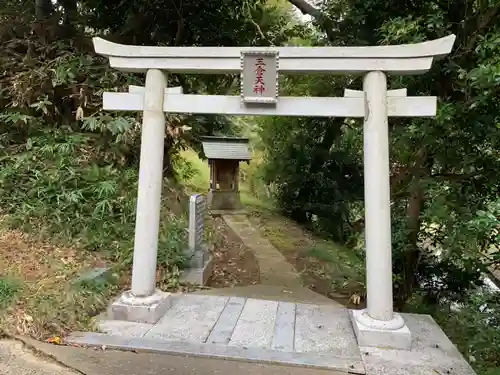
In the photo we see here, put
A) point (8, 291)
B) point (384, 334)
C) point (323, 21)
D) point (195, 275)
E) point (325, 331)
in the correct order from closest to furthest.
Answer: point (384, 334), point (8, 291), point (325, 331), point (195, 275), point (323, 21)

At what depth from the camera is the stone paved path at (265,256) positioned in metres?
7.14

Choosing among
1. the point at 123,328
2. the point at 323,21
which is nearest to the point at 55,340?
the point at 123,328

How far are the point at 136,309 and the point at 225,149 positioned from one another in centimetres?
844

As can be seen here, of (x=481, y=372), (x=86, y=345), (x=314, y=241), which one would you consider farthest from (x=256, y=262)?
(x=86, y=345)

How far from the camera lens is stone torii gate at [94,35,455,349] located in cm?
362

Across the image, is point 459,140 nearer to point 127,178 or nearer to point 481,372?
point 481,372

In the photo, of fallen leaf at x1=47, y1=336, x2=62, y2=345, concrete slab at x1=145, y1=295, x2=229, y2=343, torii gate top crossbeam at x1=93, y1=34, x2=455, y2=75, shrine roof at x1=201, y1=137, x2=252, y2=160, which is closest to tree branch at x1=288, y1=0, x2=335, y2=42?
torii gate top crossbeam at x1=93, y1=34, x2=455, y2=75

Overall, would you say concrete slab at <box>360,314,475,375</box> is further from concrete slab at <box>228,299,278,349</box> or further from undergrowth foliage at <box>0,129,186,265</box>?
undergrowth foliage at <box>0,129,186,265</box>

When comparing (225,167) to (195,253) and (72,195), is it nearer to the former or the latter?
(195,253)

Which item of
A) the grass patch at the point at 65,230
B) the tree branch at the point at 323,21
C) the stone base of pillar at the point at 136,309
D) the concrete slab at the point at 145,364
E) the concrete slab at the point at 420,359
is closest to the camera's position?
the concrete slab at the point at 145,364

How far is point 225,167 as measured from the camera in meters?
12.4

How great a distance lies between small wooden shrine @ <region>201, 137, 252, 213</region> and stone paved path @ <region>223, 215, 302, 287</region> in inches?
27.9

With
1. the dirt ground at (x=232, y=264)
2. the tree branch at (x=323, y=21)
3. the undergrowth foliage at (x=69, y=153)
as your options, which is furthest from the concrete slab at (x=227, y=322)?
the tree branch at (x=323, y=21)

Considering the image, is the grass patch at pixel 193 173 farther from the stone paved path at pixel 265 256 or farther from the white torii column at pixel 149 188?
the white torii column at pixel 149 188
